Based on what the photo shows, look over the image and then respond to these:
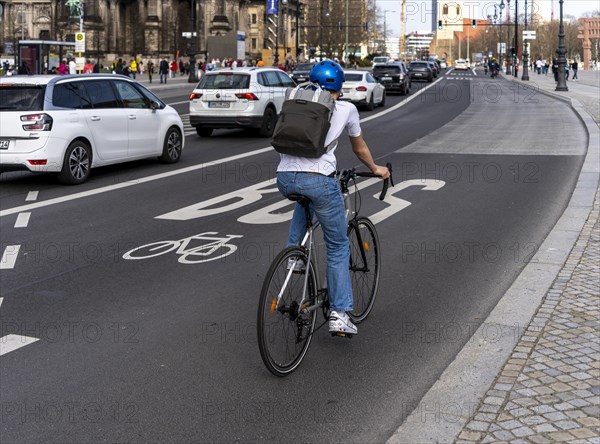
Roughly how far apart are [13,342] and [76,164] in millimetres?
8039

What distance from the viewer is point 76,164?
13.5 meters

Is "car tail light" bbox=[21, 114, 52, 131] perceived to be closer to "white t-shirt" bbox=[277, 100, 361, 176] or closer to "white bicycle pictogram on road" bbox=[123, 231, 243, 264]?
"white bicycle pictogram on road" bbox=[123, 231, 243, 264]

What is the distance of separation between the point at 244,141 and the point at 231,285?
13850 mm

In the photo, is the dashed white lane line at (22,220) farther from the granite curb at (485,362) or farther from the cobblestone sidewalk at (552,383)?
the cobblestone sidewalk at (552,383)

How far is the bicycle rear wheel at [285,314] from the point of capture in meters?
4.89

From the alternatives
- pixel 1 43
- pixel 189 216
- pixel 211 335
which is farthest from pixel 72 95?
pixel 1 43

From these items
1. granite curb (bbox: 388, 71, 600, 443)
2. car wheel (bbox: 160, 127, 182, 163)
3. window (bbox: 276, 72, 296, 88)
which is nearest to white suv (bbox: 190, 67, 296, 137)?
window (bbox: 276, 72, 296, 88)

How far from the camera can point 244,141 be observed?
20953mm

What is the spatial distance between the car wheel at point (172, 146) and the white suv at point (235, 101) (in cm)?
462

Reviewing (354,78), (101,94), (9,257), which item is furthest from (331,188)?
(354,78)

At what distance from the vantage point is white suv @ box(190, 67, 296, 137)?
21.1m

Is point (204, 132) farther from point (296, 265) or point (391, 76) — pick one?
point (391, 76)

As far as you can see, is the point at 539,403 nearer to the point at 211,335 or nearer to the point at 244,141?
the point at 211,335

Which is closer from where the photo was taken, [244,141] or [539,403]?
[539,403]
